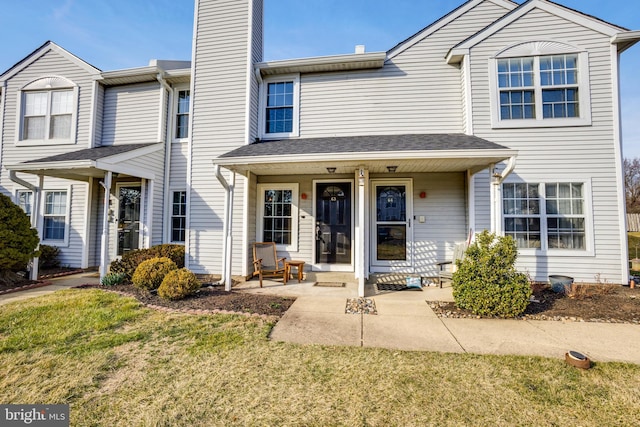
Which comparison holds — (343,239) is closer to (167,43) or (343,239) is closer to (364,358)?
(364,358)

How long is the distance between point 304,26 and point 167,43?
16.5 ft

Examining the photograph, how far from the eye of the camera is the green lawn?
2.15m

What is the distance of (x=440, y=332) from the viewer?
3.76m

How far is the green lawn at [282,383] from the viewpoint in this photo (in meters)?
2.15

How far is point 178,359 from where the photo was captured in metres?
2.97

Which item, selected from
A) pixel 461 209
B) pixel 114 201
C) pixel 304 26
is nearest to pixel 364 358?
pixel 461 209

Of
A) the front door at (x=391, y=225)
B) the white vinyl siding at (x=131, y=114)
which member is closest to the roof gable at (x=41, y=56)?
the white vinyl siding at (x=131, y=114)

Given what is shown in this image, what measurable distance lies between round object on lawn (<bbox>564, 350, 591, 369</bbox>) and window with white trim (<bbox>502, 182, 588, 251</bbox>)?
379 centimetres

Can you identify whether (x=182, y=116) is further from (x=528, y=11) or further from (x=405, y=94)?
(x=528, y=11)

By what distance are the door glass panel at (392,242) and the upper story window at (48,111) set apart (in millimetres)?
9355

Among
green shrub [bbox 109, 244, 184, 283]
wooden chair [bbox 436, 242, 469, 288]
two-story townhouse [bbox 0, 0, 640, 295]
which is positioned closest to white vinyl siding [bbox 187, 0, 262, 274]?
two-story townhouse [bbox 0, 0, 640, 295]

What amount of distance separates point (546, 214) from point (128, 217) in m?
10.7

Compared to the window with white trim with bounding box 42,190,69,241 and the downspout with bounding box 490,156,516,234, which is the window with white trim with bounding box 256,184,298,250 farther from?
the window with white trim with bounding box 42,190,69,241

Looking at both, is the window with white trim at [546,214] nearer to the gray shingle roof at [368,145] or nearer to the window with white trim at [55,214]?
the gray shingle roof at [368,145]
